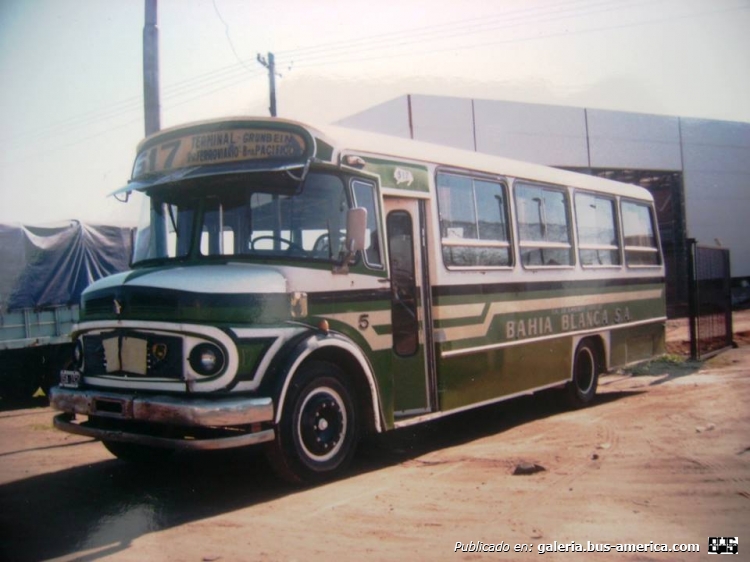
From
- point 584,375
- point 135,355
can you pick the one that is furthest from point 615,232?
point 135,355

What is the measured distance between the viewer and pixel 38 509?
5.48 meters

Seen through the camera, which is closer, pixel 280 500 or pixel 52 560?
pixel 52 560

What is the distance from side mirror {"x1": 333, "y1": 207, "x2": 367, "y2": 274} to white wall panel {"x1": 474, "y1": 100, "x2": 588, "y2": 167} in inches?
831

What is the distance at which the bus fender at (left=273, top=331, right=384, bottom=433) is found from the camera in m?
5.51

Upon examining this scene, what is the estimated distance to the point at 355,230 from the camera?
19.9ft

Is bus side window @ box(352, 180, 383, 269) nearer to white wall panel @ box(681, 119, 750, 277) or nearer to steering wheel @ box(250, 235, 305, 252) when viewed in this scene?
steering wheel @ box(250, 235, 305, 252)

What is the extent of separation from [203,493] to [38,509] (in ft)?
3.92

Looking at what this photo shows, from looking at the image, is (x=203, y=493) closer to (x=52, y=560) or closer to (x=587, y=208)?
(x=52, y=560)

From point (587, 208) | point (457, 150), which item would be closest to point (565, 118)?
point (587, 208)

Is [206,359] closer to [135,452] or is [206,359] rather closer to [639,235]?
[135,452]

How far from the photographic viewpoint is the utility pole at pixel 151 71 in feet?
31.9

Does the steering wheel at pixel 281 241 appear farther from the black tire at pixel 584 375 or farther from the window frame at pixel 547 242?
the black tire at pixel 584 375

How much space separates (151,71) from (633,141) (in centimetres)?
2540

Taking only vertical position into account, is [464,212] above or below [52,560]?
above
